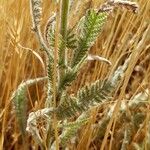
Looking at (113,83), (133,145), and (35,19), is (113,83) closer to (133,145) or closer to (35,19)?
(35,19)

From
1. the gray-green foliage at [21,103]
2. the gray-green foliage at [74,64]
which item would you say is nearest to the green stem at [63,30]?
the gray-green foliage at [74,64]

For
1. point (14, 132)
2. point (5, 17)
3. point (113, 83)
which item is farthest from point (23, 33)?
point (113, 83)

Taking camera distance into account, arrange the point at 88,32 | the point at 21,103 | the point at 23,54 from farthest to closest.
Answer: the point at 23,54 < the point at 21,103 < the point at 88,32

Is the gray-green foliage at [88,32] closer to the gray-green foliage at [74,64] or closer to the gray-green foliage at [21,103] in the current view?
the gray-green foliage at [74,64]

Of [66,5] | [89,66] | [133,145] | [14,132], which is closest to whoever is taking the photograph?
[66,5]

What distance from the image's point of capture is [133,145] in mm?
864

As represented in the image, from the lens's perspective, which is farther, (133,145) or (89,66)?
(89,66)

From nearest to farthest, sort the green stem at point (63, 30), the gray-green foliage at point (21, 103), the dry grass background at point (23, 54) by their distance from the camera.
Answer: the green stem at point (63, 30) → the gray-green foliage at point (21, 103) → the dry grass background at point (23, 54)

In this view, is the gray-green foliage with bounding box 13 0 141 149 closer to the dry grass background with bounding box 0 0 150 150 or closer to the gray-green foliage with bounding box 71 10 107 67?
the gray-green foliage with bounding box 71 10 107 67

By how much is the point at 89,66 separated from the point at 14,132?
1.06ft

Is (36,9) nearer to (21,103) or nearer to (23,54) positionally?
(21,103)

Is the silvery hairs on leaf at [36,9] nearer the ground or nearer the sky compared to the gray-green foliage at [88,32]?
nearer the sky

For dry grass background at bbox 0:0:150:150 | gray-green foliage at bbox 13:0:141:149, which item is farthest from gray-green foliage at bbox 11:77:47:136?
gray-green foliage at bbox 13:0:141:149

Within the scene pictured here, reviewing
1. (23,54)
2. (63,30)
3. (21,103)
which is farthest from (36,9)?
(23,54)
